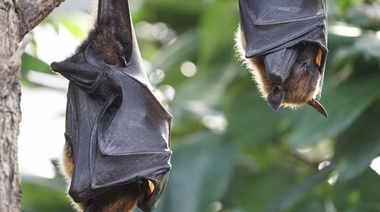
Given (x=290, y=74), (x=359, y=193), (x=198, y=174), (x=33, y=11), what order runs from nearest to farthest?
(x=33, y=11) < (x=290, y=74) < (x=359, y=193) < (x=198, y=174)

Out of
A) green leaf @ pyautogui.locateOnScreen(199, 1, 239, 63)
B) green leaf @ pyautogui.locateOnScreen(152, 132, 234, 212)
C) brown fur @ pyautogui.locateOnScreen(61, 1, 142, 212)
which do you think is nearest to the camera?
brown fur @ pyautogui.locateOnScreen(61, 1, 142, 212)

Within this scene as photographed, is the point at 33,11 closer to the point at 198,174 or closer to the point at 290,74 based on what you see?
the point at 290,74

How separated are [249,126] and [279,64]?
2.49 meters

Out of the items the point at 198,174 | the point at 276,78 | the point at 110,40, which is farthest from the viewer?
the point at 198,174

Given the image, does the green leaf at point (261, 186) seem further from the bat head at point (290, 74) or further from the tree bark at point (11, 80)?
the tree bark at point (11, 80)

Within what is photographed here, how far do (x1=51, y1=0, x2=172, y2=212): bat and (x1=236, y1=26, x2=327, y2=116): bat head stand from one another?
1.63 ft

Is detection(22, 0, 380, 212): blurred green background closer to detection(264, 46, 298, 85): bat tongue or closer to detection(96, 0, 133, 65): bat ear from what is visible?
detection(264, 46, 298, 85): bat tongue

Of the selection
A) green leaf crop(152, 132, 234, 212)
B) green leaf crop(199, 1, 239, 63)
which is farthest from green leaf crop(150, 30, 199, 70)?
green leaf crop(152, 132, 234, 212)

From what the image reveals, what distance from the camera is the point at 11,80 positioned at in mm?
4297

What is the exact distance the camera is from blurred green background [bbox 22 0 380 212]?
6.48 meters

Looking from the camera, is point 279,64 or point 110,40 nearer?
point 279,64

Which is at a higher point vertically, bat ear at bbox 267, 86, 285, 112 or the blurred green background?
bat ear at bbox 267, 86, 285, 112

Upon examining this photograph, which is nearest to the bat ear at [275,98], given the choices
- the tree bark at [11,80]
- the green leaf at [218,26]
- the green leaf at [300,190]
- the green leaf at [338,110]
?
the tree bark at [11,80]

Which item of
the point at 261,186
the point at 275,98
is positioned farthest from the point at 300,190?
the point at 275,98
